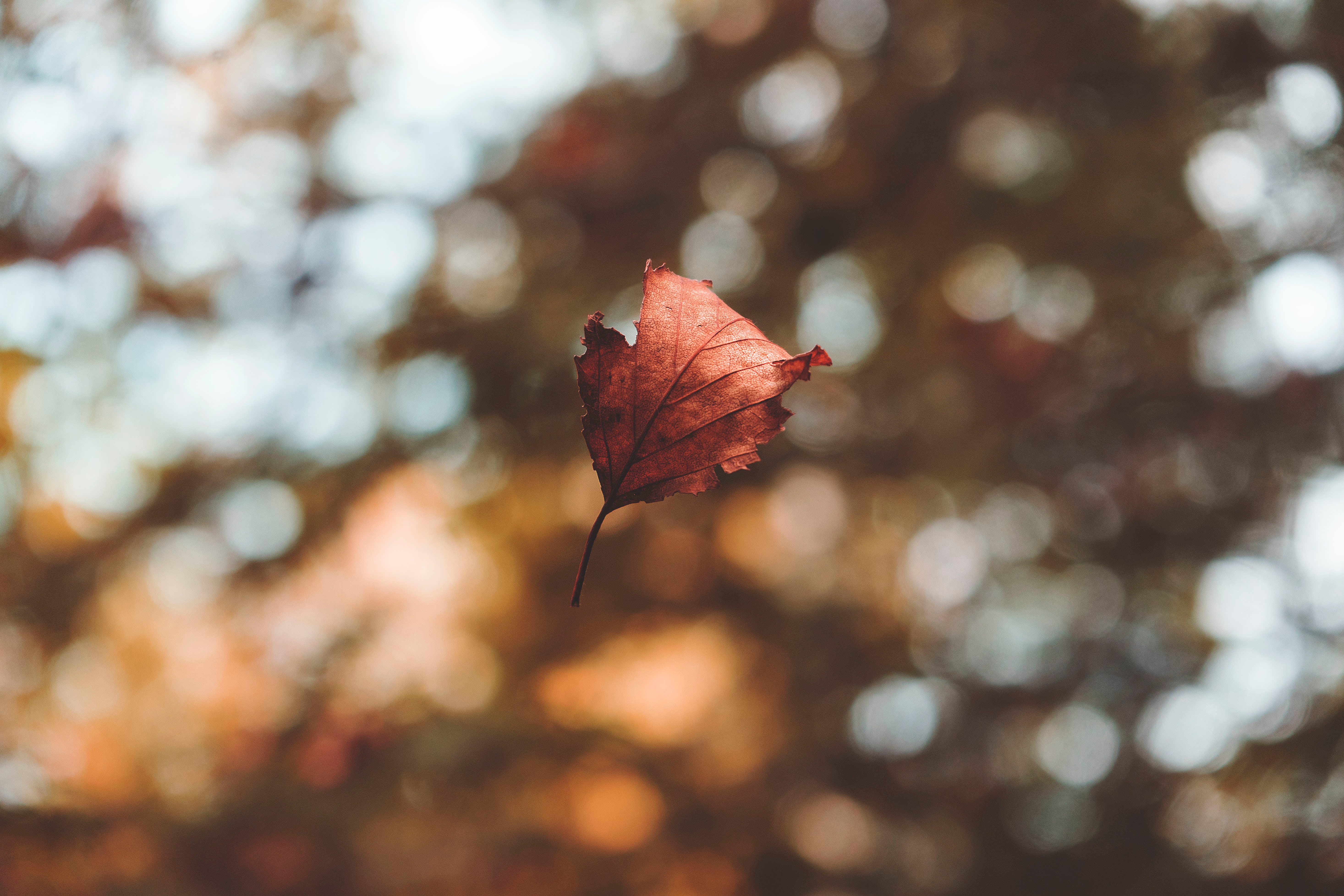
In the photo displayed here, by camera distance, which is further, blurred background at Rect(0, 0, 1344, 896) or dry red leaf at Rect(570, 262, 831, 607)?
blurred background at Rect(0, 0, 1344, 896)

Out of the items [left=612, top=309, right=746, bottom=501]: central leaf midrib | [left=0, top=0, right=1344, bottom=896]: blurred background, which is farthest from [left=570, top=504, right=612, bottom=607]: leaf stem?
[left=0, top=0, right=1344, bottom=896]: blurred background

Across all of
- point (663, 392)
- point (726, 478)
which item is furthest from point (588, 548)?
point (726, 478)

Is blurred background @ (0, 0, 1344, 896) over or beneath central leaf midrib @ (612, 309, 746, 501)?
over

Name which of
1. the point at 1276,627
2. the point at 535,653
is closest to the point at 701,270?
the point at 535,653

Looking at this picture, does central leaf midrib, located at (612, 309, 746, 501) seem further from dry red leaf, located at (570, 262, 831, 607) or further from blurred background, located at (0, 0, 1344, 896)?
blurred background, located at (0, 0, 1344, 896)

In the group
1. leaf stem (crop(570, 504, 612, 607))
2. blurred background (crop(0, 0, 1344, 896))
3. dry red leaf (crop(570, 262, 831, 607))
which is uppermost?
blurred background (crop(0, 0, 1344, 896))

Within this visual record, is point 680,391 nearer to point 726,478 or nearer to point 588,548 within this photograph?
point 588,548

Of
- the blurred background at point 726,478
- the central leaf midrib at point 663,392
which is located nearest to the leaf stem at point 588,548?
the central leaf midrib at point 663,392

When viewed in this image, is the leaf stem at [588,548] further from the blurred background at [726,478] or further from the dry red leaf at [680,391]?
the blurred background at [726,478]

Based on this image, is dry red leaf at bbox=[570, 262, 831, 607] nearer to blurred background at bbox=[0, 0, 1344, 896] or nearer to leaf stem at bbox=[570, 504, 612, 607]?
leaf stem at bbox=[570, 504, 612, 607]
